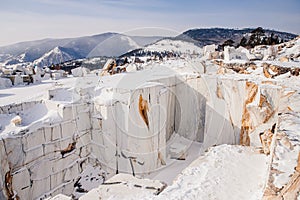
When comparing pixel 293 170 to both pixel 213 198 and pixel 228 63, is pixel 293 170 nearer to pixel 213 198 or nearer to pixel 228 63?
pixel 213 198

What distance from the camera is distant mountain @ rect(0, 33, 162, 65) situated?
28.5 ft

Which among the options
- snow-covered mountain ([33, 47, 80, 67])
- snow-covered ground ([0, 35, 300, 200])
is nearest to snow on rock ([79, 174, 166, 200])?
snow-covered ground ([0, 35, 300, 200])

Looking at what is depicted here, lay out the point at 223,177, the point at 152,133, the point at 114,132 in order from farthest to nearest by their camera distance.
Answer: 1. the point at 152,133
2. the point at 114,132
3. the point at 223,177

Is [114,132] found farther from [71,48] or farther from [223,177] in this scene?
[71,48]

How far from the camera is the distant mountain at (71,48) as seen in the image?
8695 mm

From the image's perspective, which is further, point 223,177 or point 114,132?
point 114,132

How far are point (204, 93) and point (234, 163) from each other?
11.2ft

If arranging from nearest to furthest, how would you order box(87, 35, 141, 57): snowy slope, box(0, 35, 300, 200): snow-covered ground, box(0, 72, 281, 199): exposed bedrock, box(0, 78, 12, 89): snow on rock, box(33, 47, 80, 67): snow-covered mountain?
box(0, 35, 300, 200): snow-covered ground
box(0, 72, 281, 199): exposed bedrock
box(0, 78, 12, 89): snow on rock
box(87, 35, 141, 57): snowy slope
box(33, 47, 80, 67): snow-covered mountain

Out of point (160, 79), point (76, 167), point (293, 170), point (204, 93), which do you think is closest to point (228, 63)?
point (204, 93)

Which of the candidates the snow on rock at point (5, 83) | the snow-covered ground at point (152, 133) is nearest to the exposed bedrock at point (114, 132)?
the snow-covered ground at point (152, 133)

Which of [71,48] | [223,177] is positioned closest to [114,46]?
[223,177]

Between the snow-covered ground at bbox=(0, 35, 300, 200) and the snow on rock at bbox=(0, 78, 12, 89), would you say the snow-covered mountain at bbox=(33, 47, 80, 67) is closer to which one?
the snow on rock at bbox=(0, 78, 12, 89)

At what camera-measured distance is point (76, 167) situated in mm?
5535

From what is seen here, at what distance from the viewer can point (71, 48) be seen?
70.0 ft
